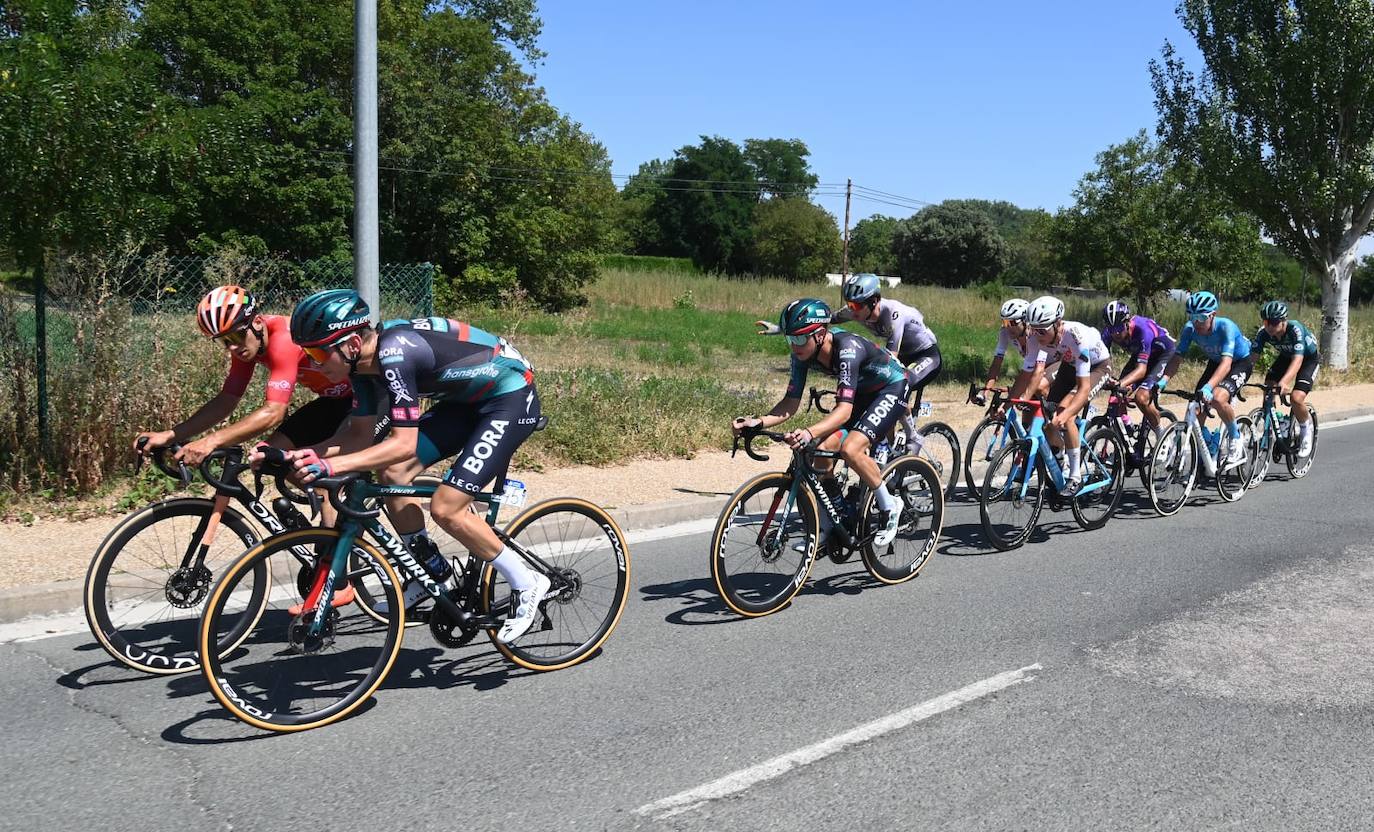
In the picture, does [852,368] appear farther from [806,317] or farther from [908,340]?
[908,340]

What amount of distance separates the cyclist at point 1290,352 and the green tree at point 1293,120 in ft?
47.0

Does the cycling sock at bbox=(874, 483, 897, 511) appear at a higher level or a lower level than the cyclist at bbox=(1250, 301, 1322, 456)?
lower

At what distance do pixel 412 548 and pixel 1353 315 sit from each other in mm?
42777

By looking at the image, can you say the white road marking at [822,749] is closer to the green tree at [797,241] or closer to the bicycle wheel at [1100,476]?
the bicycle wheel at [1100,476]

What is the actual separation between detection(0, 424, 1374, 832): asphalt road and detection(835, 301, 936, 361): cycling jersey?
271 centimetres

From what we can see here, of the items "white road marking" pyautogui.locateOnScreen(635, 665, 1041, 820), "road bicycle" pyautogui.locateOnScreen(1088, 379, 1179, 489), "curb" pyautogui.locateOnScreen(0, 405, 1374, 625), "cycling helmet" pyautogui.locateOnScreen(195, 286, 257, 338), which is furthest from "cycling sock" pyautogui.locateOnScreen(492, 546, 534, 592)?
"road bicycle" pyautogui.locateOnScreen(1088, 379, 1179, 489)

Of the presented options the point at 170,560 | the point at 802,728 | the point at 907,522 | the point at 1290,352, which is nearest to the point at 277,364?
the point at 170,560

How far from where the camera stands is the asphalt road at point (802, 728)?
3834 mm

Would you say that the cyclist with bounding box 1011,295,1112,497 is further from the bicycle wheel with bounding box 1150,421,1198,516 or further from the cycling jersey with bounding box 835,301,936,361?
the bicycle wheel with bounding box 1150,421,1198,516

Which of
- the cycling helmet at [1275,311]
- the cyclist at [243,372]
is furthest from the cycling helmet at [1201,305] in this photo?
the cyclist at [243,372]

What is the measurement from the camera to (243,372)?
5359mm

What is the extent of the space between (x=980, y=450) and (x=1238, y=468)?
247cm

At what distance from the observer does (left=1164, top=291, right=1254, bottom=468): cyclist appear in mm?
9883

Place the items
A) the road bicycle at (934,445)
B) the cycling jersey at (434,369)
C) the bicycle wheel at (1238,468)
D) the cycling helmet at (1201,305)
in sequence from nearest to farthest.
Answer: the cycling jersey at (434,369)
the road bicycle at (934,445)
the cycling helmet at (1201,305)
the bicycle wheel at (1238,468)
